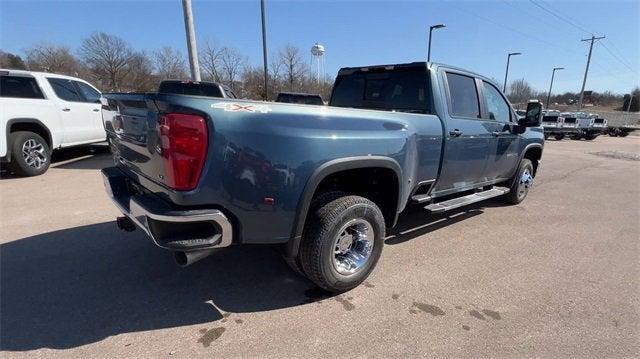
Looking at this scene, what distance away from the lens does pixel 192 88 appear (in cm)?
916

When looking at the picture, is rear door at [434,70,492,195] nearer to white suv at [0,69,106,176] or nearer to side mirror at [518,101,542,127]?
side mirror at [518,101,542,127]

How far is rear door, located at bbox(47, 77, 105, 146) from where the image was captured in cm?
779

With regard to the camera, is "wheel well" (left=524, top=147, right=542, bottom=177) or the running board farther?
"wheel well" (left=524, top=147, right=542, bottom=177)

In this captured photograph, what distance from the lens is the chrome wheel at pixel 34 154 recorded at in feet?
22.8

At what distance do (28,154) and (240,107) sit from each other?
6837mm

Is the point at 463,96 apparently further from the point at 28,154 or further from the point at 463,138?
the point at 28,154

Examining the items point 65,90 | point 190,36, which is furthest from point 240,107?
point 190,36

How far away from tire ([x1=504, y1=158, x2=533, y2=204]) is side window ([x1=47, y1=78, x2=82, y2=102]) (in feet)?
29.2

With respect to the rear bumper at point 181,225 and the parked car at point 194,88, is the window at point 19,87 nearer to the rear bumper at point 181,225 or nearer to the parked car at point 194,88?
the parked car at point 194,88

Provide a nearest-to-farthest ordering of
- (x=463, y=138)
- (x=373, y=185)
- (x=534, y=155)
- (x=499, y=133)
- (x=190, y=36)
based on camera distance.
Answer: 1. (x=373, y=185)
2. (x=463, y=138)
3. (x=499, y=133)
4. (x=534, y=155)
5. (x=190, y=36)

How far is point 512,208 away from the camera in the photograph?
6023mm

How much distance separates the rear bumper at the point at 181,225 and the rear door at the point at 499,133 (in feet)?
11.7

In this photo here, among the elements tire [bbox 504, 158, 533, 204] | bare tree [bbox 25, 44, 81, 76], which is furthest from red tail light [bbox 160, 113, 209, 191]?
bare tree [bbox 25, 44, 81, 76]

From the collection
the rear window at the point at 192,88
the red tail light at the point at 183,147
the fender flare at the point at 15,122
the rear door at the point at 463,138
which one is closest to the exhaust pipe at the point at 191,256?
the red tail light at the point at 183,147
